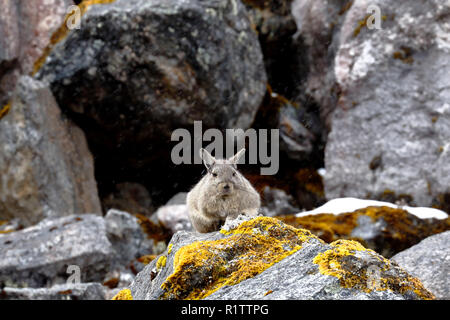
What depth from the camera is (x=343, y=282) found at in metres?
4.39

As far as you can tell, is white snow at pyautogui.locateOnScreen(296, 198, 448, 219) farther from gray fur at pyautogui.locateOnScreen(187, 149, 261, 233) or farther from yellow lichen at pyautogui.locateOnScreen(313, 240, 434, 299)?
yellow lichen at pyautogui.locateOnScreen(313, 240, 434, 299)

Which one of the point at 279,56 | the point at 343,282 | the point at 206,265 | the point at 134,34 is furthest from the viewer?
the point at 279,56

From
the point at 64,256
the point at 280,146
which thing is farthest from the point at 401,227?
the point at 64,256

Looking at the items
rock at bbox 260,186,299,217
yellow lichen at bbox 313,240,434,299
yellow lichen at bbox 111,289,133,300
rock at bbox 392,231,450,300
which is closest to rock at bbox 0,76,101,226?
rock at bbox 260,186,299,217

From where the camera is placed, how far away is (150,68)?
591 inches

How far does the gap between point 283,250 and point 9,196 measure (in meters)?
11.9

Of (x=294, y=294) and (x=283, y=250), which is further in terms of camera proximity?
(x=283, y=250)

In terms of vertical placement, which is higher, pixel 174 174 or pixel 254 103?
pixel 254 103

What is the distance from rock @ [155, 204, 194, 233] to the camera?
15324 mm

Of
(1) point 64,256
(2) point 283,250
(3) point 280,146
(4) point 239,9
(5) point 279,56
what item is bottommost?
(1) point 64,256

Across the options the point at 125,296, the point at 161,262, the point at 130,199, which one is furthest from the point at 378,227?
the point at 130,199

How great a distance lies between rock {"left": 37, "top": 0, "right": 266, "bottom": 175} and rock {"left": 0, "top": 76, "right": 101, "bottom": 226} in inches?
22.9

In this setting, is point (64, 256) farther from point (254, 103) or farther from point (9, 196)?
point (254, 103)

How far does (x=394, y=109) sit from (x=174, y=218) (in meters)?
7.15
